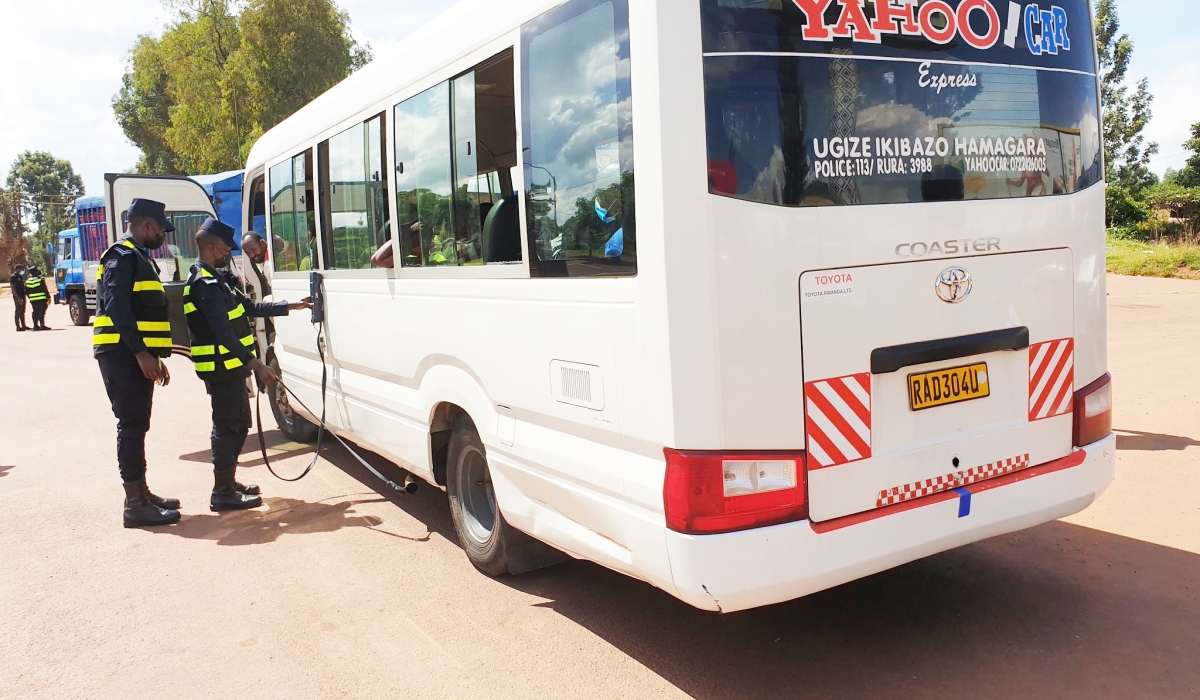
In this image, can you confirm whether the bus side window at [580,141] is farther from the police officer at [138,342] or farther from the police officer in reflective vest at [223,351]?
the police officer at [138,342]

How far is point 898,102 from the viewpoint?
3174 mm

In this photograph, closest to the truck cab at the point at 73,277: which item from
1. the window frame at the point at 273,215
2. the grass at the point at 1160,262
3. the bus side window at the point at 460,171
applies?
the window frame at the point at 273,215

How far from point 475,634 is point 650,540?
132 centimetres

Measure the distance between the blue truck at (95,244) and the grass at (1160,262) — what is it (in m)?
19.6

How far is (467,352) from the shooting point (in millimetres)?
4156

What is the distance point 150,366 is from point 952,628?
4910 millimetres

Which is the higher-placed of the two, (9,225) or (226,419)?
(9,225)

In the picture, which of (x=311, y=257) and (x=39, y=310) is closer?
(x=311, y=257)

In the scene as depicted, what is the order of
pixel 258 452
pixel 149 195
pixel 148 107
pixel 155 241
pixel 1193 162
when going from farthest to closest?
1. pixel 148 107
2. pixel 1193 162
3. pixel 149 195
4. pixel 258 452
5. pixel 155 241

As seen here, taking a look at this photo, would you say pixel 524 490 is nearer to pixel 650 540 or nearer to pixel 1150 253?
pixel 650 540

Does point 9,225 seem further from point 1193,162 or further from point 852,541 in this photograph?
point 852,541

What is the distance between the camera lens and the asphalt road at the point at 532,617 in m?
3.43

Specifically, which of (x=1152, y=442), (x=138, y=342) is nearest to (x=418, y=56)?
(x=138, y=342)

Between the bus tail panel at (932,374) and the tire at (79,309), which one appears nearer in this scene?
the bus tail panel at (932,374)
